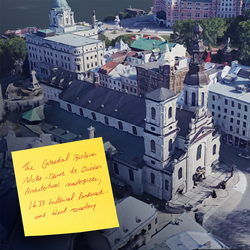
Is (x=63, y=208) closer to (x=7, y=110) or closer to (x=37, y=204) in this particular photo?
(x=37, y=204)

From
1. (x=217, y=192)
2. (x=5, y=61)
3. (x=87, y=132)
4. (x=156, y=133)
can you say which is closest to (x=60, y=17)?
(x=5, y=61)

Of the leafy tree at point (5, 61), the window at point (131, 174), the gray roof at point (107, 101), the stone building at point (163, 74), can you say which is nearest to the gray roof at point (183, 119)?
the gray roof at point (107, 101)

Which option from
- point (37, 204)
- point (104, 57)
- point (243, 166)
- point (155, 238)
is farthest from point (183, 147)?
point (104, 57)

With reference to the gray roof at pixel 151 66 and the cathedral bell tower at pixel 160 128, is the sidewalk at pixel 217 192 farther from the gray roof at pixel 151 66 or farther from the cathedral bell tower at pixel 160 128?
the gray roof at pixel 151 66

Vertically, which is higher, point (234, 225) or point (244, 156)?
point (244, 156)

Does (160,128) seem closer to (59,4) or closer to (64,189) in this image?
(64,189)

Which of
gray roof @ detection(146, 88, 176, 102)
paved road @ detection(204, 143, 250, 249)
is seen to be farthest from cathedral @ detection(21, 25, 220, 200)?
paved road @ detection(204, 143, 250, 249)

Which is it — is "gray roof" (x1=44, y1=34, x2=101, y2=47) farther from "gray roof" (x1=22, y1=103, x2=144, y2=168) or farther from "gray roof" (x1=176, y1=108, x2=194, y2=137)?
"gray roof" (x1=176, y1=108, x2=194, y2=137)
